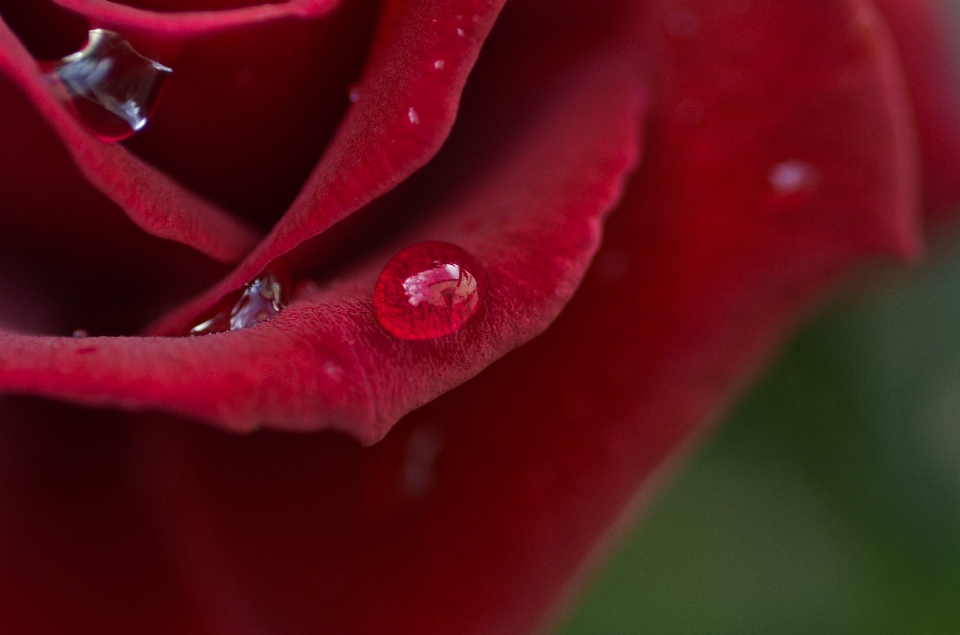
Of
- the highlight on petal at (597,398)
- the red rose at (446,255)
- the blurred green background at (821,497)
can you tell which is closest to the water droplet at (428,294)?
the red rose at (446,255)

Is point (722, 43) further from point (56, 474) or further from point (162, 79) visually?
point (56, 474)

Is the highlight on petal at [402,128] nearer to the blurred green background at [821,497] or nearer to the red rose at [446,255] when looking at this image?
the red rose at [446,255]

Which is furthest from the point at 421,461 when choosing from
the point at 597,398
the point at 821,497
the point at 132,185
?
the point at 821,497

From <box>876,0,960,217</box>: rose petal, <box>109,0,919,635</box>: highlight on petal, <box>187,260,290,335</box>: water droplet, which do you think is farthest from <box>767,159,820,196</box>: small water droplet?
<box>187,260,290,335</box>: water droplet

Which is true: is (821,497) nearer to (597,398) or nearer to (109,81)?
(597,398)

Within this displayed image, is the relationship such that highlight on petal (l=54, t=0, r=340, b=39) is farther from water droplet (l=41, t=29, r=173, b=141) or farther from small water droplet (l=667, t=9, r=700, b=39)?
small water droplet (l=667, t=9, r=700, b=39)

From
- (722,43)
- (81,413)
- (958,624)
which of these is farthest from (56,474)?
(958,624)
